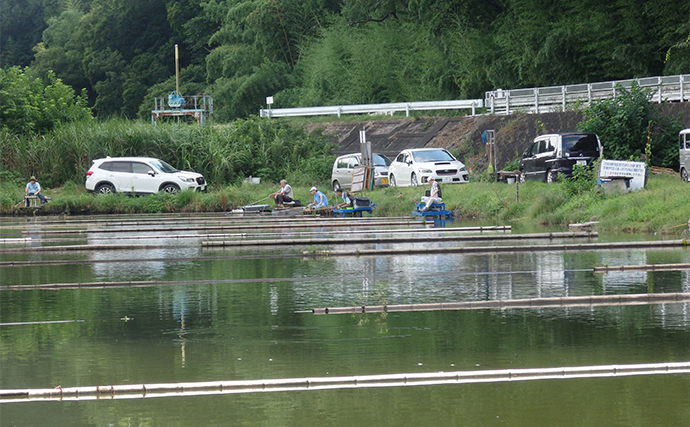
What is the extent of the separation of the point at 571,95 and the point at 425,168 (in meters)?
11.0

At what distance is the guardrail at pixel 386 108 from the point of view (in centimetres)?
4352

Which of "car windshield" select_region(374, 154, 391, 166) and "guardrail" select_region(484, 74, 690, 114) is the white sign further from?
"car windshield" select_region(374, 154, 391, 166)

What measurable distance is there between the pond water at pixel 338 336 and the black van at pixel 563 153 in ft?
38.4

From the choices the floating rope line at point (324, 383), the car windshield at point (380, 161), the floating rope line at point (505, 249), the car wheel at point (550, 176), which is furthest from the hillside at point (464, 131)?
the floating rope line at point (324, 383)

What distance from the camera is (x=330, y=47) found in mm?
62625

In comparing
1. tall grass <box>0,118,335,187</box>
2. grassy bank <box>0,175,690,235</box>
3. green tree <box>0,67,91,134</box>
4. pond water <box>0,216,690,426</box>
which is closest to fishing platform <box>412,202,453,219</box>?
grassy bank <box>0,175,690,235</box>

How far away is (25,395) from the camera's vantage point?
7180 millimetres

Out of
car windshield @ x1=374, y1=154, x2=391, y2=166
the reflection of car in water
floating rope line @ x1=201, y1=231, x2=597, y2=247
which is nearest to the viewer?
floating rope line @ x1=201, y1=231, x2=597, y2=247

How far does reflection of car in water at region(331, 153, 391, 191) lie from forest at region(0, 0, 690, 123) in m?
13.1

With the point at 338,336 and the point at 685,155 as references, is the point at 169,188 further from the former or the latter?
the point at 338,336

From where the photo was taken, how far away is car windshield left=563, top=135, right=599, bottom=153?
1097 inches

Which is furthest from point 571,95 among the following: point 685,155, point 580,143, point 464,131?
point 685,155

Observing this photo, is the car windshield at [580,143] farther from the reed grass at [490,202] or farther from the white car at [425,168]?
the white car at [425,168]

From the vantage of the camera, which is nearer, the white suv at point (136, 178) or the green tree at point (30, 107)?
the white suv at point (136, 178)
